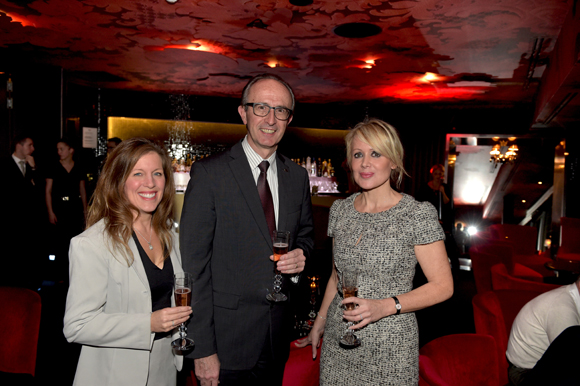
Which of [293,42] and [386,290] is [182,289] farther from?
[293,42]

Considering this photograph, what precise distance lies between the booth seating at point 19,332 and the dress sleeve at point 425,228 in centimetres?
202

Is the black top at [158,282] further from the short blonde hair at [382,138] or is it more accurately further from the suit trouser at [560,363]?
the suit trouser at [560,363]

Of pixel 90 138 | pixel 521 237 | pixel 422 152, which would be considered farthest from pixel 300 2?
pixel 422 152

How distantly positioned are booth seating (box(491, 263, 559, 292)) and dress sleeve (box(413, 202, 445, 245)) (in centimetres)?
186

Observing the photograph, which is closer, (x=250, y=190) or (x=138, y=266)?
(x=138, y=266)

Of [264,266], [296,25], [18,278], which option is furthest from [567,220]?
Result: [18,278]

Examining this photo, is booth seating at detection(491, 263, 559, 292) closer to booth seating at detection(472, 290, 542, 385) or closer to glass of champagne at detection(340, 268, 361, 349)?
booth seating at detection(472, 290, 542, 385)

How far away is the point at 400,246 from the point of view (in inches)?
64.4

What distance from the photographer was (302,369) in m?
1.91

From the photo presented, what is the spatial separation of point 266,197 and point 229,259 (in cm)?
34

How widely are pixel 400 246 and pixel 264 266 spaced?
61cm

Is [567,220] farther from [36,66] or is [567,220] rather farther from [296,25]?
[36,66]

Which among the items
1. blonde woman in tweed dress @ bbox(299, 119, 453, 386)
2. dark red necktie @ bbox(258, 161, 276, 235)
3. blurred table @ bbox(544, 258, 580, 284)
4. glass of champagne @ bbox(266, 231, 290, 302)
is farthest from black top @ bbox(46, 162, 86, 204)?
blurred table @ bbox(544, 258, 580, 284)

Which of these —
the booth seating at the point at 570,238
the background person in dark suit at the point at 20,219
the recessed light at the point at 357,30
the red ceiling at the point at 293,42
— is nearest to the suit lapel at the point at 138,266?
the red ceiling at the point at 293,42
